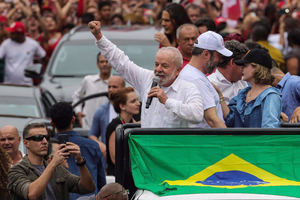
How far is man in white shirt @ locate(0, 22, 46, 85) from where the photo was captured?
18016 millimetres

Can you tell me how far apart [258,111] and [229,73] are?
1.23 m

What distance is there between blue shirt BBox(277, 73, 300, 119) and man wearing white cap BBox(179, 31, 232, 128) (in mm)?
1048

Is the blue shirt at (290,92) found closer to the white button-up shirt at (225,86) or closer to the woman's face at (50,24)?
the white button-up shirt at (225,86)

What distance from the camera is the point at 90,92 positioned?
13.5m

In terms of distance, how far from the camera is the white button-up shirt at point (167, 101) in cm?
723

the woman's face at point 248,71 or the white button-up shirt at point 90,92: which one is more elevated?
the woman's face at point 248,71

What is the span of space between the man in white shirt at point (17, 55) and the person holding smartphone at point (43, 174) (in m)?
10.2

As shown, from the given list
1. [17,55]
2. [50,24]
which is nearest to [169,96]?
[17,55]

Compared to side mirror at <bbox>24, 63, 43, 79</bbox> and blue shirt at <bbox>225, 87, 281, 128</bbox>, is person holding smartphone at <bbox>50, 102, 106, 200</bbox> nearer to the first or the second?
blue shirt at <bbox>225, 87, 281, 128</bbox>

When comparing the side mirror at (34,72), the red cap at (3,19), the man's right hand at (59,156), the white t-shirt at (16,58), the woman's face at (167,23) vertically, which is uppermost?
the woman's face at (167,23)

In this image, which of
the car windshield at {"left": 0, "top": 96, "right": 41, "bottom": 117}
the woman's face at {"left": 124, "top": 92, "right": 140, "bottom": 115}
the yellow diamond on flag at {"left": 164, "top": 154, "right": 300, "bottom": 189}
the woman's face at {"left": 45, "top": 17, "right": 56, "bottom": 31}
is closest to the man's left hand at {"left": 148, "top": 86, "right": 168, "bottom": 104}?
the yellow diamond on flag at {"left": 164, "top": 154, "right": 300, "bottom": 189}

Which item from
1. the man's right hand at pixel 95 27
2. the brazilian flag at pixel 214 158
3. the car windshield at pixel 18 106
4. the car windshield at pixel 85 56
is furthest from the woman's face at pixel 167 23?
the brazilian flag at pixel 214 158

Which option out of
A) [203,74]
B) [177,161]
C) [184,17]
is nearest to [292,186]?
[177,161]

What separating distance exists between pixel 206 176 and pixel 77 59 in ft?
29.1
